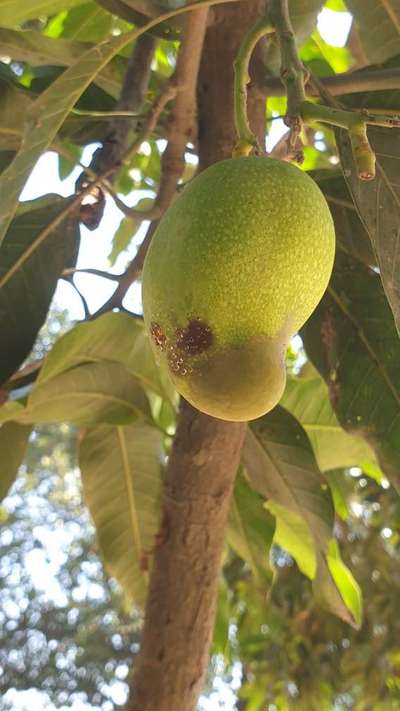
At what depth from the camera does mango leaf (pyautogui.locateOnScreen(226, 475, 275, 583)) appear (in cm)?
139

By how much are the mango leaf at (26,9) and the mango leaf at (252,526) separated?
81 cm

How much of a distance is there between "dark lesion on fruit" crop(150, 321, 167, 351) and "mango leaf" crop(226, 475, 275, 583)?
0.84 metres

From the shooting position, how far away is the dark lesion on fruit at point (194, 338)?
1.88ft

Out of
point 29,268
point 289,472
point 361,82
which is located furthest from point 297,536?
point 361,82

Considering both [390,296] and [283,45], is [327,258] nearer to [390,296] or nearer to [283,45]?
[390,296]

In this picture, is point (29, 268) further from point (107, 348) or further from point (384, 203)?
point (384, 203)

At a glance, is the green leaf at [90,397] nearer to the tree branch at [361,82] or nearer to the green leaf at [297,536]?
the green leaf at [297,536]

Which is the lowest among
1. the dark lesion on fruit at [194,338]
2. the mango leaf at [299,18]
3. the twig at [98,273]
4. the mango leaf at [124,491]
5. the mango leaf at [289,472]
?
the mango leaf at [124,491]

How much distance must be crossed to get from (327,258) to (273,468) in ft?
2.33

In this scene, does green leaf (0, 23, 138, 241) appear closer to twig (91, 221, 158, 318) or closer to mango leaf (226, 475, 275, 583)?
twig (91, 221, 158, 318)

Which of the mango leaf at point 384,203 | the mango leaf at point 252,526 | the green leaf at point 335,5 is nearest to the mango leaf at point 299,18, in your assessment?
the mango leaf at point 384,203

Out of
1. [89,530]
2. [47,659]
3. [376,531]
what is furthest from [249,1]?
[89,530]

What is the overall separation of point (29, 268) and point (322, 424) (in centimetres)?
63

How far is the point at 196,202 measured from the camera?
61cm
